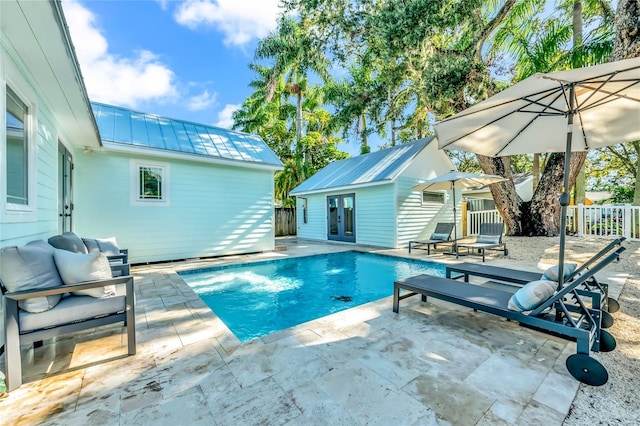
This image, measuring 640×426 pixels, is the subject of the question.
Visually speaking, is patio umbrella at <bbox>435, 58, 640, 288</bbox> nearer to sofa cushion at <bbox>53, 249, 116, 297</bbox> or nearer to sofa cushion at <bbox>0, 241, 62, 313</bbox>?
sofa cushion at <bbox>53, 249, 116, 297</bbox>

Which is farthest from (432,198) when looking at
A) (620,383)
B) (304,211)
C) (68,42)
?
(68,42)

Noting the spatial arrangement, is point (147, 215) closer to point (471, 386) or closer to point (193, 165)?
point (193, 165)

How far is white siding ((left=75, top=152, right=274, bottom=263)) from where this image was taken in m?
6.55

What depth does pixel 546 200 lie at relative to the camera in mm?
10125

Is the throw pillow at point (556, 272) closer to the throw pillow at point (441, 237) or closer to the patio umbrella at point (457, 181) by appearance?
the patio umbrella at point (457, 181)

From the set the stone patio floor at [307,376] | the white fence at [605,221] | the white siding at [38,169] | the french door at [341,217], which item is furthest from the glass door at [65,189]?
the white fence at [605,221]

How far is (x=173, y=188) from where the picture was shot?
24.6 ft

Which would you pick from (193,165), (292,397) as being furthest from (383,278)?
(193,165)

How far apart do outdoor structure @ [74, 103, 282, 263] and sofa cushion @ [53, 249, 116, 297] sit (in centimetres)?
487

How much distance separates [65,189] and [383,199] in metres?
8.95

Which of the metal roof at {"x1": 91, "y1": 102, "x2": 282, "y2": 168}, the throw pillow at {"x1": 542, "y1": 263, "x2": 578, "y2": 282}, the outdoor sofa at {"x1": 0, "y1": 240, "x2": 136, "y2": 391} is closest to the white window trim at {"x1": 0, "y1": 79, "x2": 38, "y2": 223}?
the outdoor sofa at {"x1": 0, "y1": 240, "x2": 136, "y2": 391}

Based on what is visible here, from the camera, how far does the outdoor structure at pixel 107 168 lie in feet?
9.28

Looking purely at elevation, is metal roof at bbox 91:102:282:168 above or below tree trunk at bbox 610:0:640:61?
below

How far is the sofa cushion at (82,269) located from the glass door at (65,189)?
3.64m
